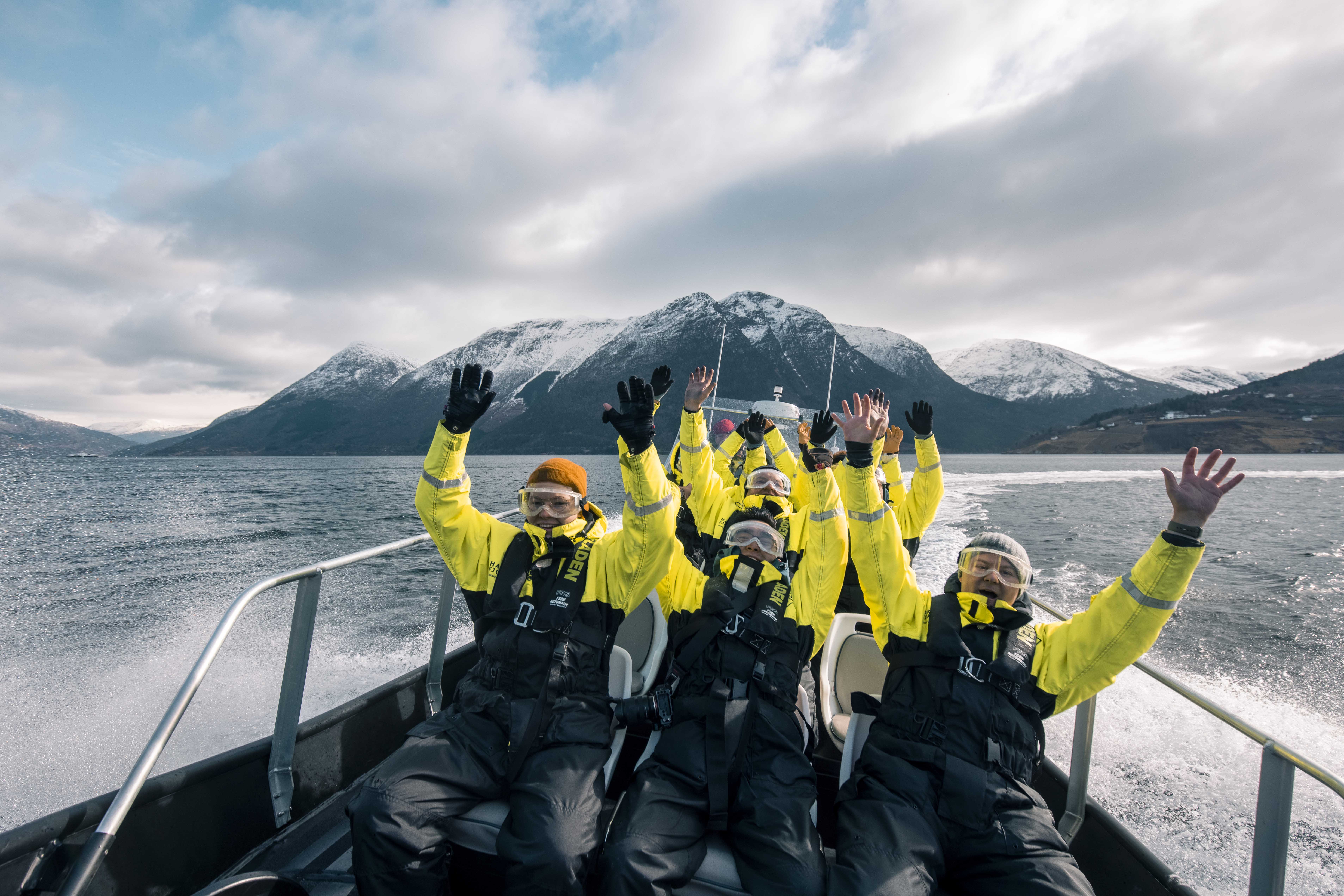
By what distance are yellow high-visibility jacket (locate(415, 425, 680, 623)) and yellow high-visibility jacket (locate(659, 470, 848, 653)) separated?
223 millimetres

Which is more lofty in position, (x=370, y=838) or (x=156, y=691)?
(x=370, y=838)

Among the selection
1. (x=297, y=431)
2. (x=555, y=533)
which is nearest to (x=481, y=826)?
(x=555, y=533)

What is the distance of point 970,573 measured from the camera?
2465mm

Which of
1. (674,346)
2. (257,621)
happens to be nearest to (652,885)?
(257,621)

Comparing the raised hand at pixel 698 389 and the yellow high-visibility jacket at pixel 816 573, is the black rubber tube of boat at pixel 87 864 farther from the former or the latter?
the raised hand at pixel 698 389

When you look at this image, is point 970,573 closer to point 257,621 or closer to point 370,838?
point 370,838

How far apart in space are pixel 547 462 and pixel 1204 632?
28.3 ft

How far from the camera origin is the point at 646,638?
3.16 metres

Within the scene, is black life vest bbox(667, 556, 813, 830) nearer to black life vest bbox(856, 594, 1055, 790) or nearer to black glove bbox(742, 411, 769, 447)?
black life vest bbox(856, 594, 1055, 790)

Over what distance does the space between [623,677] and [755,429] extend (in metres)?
3.70

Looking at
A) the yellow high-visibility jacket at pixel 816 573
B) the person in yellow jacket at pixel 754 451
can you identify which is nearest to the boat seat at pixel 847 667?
the yellow high-visibility jacket at pixel 816 573

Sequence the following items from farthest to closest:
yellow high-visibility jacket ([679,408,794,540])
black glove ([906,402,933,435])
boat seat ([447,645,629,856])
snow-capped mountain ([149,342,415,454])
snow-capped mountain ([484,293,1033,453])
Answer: snow-capped mountain ([149,342,415,454]) → snow-capped mountain ([484,293,1033,453]) → yellow high-visibility jacket ([679,408,794,540]) → black glove ([906,402,933,435]) → boat seat ([447,645,629,856])

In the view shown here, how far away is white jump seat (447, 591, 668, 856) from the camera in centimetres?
200

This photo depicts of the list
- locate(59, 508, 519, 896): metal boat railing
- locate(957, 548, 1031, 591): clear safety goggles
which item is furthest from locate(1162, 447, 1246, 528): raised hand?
locate(59, 508, 519, 896): metal boat railing
